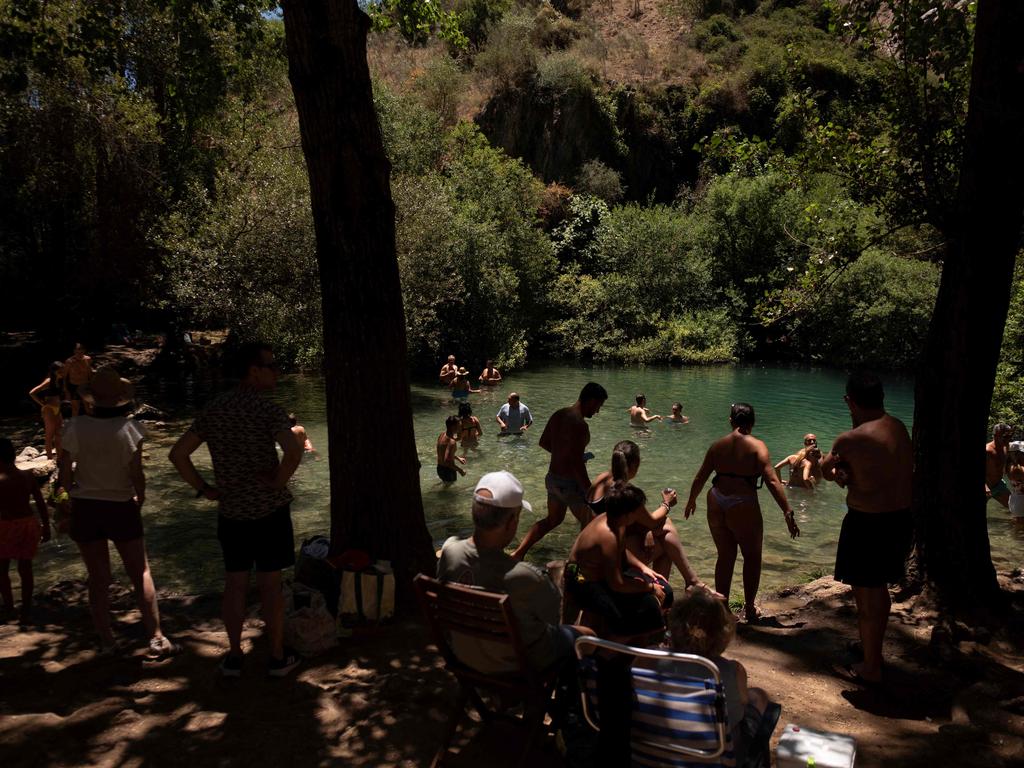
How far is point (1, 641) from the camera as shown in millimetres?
5203

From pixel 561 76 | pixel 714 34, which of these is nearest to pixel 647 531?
pixel 561 76

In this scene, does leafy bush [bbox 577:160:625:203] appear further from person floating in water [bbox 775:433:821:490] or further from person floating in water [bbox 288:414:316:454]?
person floating in water [bbox 288:414:316:454]

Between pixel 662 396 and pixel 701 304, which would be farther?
pixel 701 304

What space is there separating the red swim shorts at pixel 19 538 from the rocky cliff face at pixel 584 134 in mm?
40417

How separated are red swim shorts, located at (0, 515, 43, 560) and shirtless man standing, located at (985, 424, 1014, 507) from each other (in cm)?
1162

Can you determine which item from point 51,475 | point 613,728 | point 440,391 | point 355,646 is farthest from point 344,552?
point 440,391

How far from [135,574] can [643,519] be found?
10.8 ft

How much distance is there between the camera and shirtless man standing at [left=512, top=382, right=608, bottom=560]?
6.63 m

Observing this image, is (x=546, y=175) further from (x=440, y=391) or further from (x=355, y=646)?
(x=355, y=646)

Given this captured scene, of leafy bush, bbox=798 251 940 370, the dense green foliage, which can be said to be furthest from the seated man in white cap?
leafy bush, bbox=798 251 940 370

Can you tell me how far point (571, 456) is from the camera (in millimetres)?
6691

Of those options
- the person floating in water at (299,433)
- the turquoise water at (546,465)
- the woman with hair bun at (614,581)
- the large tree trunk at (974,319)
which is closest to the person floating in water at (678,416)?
the turquoise water at (546,465)

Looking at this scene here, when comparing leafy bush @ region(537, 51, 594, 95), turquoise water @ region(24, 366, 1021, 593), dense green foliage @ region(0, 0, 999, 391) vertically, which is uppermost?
leafy bush @ region(537, 51, 594, 95)

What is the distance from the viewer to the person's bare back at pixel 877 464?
4.45 m
